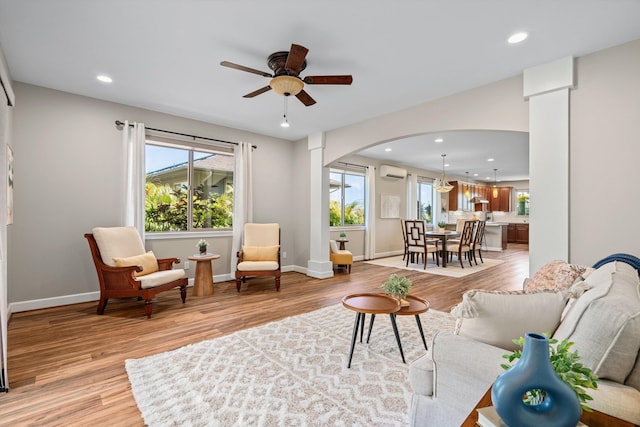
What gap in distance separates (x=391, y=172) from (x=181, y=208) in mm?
5418

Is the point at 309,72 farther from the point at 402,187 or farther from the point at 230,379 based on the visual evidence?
the point at 402,187

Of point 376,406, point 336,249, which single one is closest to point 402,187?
point 336,249

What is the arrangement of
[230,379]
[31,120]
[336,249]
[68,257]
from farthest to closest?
[336,249] < [68,257] < [31,120] < [230,379]

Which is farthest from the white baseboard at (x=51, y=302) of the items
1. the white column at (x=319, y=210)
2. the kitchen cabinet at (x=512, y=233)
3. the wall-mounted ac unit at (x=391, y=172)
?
the kitchen cabinet at (x=512, y=233)

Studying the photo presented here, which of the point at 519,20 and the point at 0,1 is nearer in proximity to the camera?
the point at 0,1

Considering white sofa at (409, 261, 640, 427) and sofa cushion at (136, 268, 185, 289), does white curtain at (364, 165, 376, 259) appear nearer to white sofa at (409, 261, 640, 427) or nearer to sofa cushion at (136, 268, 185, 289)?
sofa cushion at (136, 268, 185, 289)

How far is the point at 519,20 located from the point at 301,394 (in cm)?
322

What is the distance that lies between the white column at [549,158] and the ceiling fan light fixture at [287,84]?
237 cm

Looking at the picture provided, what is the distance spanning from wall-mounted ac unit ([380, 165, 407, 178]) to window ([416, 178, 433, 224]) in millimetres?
1354

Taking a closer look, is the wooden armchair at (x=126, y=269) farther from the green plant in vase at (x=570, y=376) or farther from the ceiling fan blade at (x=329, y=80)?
the green plant in vase at (x=570, y=376)

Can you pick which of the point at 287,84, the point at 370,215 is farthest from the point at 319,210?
the point at 287,84

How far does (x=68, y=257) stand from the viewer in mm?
3879

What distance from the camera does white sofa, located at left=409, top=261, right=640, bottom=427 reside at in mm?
1002

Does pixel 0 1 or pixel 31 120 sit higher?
pixel 0 1
